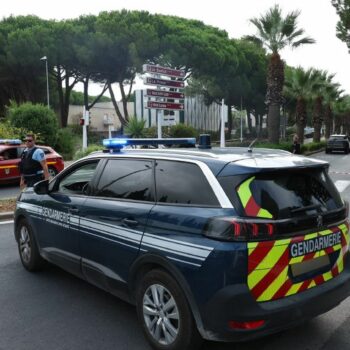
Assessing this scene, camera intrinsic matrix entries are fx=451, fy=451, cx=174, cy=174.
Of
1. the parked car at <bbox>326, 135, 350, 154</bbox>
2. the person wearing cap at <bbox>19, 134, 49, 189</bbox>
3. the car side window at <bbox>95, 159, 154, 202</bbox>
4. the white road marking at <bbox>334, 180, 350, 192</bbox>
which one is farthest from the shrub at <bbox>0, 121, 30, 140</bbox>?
the parked car at <bbox>326, 135, 350, 154</bbox>

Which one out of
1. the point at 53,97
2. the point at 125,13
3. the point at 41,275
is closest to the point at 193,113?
the point at 53,97

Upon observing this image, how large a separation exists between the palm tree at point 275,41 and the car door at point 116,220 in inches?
926

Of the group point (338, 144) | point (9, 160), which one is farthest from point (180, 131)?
point (9, 160)

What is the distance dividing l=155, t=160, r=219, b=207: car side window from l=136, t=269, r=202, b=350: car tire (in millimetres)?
552

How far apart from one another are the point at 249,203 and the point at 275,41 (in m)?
24.6

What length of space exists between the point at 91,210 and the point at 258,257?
172cm

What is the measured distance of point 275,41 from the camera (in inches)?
1014

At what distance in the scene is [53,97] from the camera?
50750 millimetres

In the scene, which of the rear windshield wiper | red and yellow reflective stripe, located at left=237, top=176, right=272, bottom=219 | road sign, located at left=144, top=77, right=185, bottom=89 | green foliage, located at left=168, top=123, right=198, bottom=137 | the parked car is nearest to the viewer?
red and yellow reflective stripe, located at left=237, top=176, right=272, bottom=219

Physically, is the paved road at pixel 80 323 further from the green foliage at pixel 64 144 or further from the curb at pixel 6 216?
the green foliage at pixel 64 144

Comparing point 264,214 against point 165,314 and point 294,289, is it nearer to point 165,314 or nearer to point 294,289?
point 294,289

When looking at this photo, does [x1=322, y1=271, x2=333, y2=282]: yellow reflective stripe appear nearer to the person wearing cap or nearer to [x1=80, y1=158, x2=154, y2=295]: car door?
[x1=80, y1=158, x2=154, y2=295]: car door

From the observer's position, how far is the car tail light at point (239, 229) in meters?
2.88

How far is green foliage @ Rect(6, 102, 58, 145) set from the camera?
23391 mm
